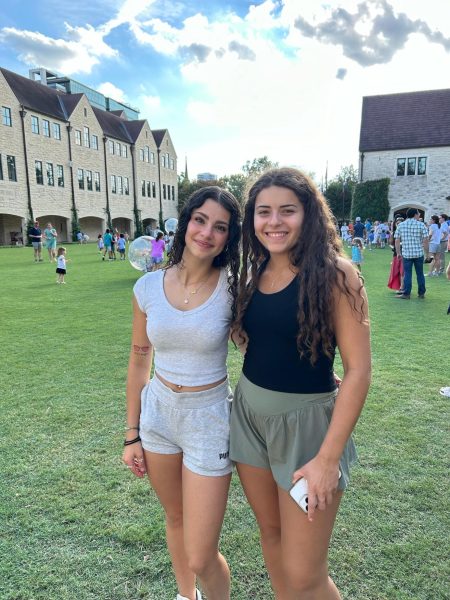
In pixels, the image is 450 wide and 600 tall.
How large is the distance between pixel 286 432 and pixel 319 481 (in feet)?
0.73

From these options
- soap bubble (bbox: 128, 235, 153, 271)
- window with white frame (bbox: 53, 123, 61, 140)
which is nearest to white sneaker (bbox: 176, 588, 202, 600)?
soap bubble (bbox: 128, 235, 153, 271)

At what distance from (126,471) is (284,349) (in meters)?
2.28

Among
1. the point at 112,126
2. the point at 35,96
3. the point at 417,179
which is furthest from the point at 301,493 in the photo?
the point at 112,126

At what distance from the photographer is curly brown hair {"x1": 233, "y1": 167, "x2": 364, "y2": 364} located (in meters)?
1.62

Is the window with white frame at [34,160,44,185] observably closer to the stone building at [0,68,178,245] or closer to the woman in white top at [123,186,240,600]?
the stone building at [0,68,178,245]

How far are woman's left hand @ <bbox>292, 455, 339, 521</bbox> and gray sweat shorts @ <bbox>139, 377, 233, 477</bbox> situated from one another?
1.41 ft

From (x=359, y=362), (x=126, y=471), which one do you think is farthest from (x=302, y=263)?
(x=126, y=471)

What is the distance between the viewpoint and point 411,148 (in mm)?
31000

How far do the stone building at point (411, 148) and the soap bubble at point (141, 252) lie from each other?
25445mm

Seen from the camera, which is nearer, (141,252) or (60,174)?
(141,252)

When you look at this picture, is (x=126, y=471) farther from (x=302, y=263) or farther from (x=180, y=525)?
(x=302, y=263)

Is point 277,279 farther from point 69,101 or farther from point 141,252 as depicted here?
point 69,101

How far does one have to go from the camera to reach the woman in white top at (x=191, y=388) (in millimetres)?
1876

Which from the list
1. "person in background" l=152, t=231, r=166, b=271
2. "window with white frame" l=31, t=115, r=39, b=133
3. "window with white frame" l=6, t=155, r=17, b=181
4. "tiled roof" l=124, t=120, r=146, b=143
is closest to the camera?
"person in background" l=152, t=231, r=166, b=271
